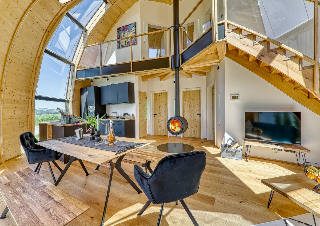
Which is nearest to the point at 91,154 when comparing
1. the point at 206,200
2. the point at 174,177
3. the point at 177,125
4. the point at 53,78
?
the point at 174,177

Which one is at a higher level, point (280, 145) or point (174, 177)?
point (174, 177)

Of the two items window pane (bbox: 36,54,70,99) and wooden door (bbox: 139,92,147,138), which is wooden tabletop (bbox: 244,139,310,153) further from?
window pane (bbox: 36,54,70,99)

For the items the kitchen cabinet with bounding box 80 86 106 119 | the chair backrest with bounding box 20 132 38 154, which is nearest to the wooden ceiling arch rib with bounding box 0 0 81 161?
the chair backrest with bounding box 20 132 38 154

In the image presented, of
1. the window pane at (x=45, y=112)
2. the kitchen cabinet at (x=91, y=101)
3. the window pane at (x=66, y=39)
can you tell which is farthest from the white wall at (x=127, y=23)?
the window pane at (x=45, y=112)

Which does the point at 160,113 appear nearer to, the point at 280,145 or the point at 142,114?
the point at 142,114

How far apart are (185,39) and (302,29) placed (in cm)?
263

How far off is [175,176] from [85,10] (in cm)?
658

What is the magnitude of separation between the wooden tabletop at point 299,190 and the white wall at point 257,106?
6.50 feet

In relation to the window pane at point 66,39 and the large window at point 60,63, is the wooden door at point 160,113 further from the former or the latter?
the window pane at point 66,39

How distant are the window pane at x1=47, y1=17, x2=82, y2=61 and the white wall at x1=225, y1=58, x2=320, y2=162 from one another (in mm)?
5263

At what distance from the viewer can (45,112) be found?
183 inches

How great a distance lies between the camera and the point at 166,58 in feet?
14.5

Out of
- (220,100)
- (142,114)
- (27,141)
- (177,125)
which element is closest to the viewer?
(27,141)

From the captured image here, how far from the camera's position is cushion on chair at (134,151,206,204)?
123 cm
